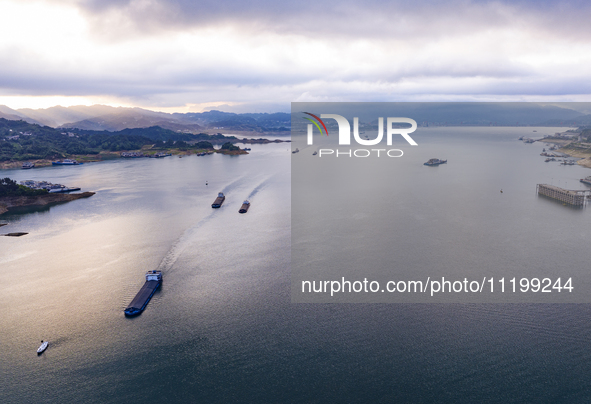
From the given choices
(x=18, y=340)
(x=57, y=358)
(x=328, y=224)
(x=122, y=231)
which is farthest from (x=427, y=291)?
(x=122, y=231)

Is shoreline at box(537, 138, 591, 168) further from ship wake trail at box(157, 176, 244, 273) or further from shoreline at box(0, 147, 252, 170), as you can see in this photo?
shoreline at box(0, 147, 252, 170)

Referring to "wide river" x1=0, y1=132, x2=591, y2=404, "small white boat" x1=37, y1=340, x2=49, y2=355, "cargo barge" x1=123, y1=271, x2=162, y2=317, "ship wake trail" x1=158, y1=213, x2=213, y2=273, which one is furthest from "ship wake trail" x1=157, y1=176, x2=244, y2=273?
"small white boat" x1=37, y1=340, x2=49, y2=355

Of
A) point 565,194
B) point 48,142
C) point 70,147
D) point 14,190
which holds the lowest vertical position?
point 565,194

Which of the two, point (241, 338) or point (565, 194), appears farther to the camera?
point (565, 194)

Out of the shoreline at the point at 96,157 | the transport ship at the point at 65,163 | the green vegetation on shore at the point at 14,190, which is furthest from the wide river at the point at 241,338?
the transport ship at the point at 65,163

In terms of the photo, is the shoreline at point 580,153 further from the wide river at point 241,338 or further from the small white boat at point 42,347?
the small white boat at point 42,347

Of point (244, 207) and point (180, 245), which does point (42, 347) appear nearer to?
point (180, 245)

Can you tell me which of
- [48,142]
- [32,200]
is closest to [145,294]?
[32,200]
